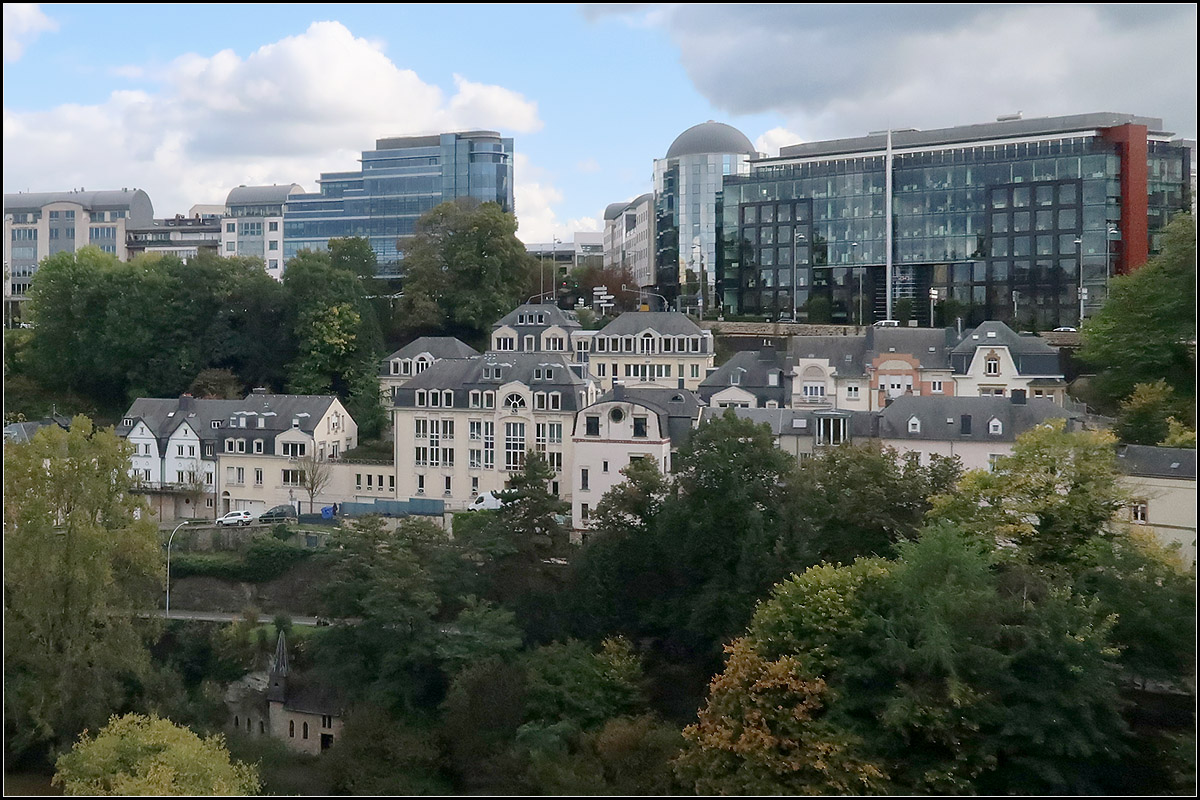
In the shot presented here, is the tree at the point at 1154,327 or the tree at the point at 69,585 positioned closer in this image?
the tree at the point at 69,585

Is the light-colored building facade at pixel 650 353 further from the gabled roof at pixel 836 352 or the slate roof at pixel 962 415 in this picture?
the slate roof at pixel 962 415

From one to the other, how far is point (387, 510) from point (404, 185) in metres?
21.8

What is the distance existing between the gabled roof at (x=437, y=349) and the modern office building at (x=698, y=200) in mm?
9176

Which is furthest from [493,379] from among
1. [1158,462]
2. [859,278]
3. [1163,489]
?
[859,278]

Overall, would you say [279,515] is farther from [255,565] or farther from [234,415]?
[234,415]

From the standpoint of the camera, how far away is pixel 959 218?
1236 inches

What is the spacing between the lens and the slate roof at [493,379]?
23766 millimetres

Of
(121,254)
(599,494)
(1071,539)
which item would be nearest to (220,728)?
(599,494)

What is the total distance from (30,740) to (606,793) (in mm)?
7077

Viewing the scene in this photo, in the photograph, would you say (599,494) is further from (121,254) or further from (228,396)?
(121,254)

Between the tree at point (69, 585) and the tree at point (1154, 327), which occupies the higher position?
the tree at point (1154, 327)

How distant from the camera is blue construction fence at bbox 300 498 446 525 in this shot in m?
23.3

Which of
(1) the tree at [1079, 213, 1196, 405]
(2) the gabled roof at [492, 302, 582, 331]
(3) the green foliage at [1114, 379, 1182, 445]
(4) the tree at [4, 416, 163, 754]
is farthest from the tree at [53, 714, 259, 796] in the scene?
(2) the gabled roof at [492, 302, 582, 331]

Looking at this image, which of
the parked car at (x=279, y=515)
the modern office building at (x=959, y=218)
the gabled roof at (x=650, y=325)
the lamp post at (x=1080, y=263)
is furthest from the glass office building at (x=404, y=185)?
the lamp post at (x=1080, y=263)
